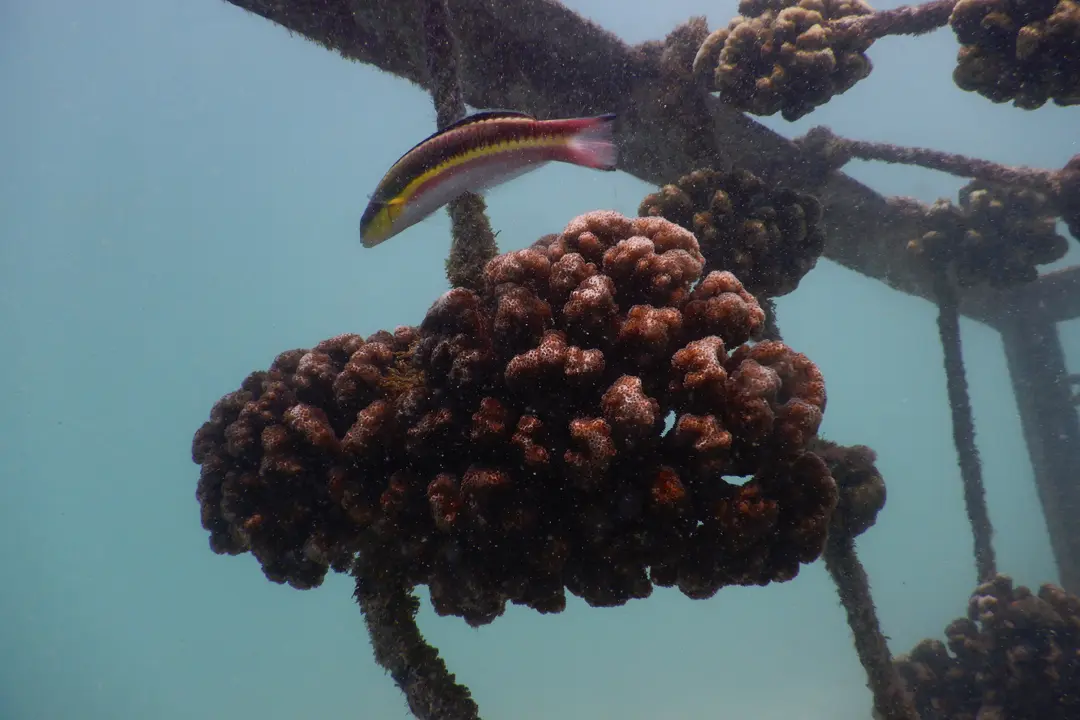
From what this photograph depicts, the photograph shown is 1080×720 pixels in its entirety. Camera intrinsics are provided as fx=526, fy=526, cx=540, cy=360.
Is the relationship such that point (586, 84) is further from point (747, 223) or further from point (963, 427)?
point (963, 427)

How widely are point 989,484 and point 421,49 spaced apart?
599ft

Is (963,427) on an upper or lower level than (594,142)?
lower

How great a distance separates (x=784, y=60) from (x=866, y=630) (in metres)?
5.48

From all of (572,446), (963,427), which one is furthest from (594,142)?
(963,427)

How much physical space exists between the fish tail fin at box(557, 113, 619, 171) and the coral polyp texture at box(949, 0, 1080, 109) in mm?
4664

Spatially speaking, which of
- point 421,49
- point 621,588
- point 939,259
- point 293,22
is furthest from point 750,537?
point 939,259

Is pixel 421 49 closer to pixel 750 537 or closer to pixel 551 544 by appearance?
pixel 551 544

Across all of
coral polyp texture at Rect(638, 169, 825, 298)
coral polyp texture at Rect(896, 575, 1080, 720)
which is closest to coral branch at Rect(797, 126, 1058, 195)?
coral polyp texture at Rect(638, 169, 825, 298)

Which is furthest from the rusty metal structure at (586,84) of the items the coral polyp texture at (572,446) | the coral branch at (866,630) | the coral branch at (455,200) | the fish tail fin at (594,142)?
the coral branch at (866,630)

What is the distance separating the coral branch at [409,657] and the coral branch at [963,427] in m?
8.25

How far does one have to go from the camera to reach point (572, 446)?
8.62ft

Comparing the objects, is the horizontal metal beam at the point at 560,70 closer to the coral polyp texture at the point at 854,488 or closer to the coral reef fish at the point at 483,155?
the coral reef fish at the point at 483,155

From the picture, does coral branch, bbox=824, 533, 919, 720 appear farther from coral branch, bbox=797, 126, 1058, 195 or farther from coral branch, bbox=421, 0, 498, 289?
coral branch, bbox=797, 126, 1058, 195

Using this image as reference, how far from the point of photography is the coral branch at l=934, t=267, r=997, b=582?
25.9 ft
